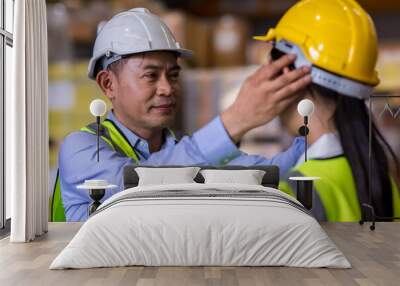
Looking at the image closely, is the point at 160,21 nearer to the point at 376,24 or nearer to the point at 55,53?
the point at 55,53

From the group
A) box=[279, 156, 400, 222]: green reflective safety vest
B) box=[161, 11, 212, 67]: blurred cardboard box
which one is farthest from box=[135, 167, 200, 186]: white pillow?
box=[161, 11, 212, 67]: blurred cardboard box

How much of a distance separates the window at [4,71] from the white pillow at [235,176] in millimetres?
1804

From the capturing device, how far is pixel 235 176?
5.51m

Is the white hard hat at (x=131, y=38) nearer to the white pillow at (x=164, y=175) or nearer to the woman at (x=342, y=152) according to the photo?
the white pillow at (x=164, y=175)

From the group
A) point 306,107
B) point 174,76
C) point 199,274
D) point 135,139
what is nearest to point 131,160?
point 135,139

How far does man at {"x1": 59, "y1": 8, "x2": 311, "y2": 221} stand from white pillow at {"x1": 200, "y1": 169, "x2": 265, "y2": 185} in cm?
26

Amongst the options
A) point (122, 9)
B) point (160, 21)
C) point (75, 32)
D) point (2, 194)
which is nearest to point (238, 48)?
point (160, 21)

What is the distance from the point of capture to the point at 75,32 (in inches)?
232

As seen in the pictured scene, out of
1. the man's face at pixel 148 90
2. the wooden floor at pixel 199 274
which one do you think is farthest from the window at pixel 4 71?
the wooden floor at pixel 199 274

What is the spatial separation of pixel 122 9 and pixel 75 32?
50 centimetres

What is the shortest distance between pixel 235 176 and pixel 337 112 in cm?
119

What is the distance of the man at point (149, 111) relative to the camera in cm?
579

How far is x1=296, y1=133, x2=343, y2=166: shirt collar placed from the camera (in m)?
5.86

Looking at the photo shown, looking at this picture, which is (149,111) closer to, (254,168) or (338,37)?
(254,168)
